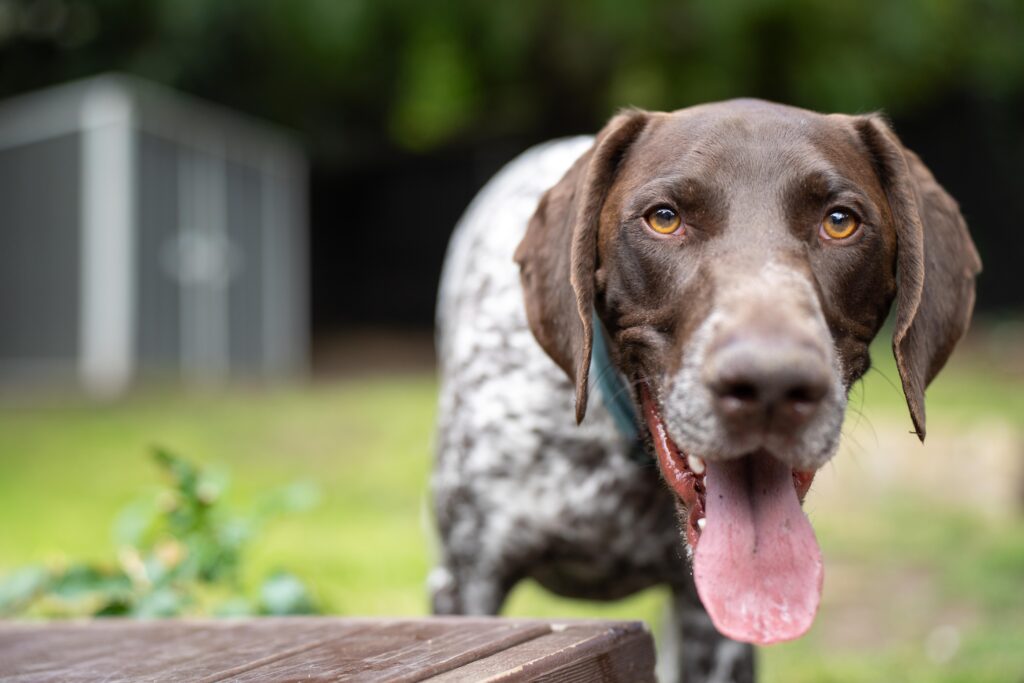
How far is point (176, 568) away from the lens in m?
3.56

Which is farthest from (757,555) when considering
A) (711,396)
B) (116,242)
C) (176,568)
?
(116,242)

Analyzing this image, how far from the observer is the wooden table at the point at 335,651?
1.91 metres

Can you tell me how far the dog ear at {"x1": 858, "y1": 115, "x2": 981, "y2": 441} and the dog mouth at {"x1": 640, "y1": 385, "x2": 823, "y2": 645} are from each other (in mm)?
391

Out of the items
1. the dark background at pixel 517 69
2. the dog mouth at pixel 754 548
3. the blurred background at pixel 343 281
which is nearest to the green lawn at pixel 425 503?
the blurred background at pixel 343 281

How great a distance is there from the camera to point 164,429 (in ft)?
30.0

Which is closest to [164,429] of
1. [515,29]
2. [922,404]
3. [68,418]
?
[68,418]

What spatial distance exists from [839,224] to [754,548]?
669 millimetres

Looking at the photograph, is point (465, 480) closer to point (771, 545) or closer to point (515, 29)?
point (771, 545)

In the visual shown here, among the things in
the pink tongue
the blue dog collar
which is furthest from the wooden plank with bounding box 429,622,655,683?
the blue dog collar

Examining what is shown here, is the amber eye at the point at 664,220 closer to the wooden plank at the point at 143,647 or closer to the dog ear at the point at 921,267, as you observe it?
the dog ear at the point at 921,267

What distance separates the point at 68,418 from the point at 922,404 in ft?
27.8

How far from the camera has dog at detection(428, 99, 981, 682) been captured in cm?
204

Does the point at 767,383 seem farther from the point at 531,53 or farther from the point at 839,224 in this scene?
the point at 531,53

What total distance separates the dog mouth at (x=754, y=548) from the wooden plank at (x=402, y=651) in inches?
12.5
